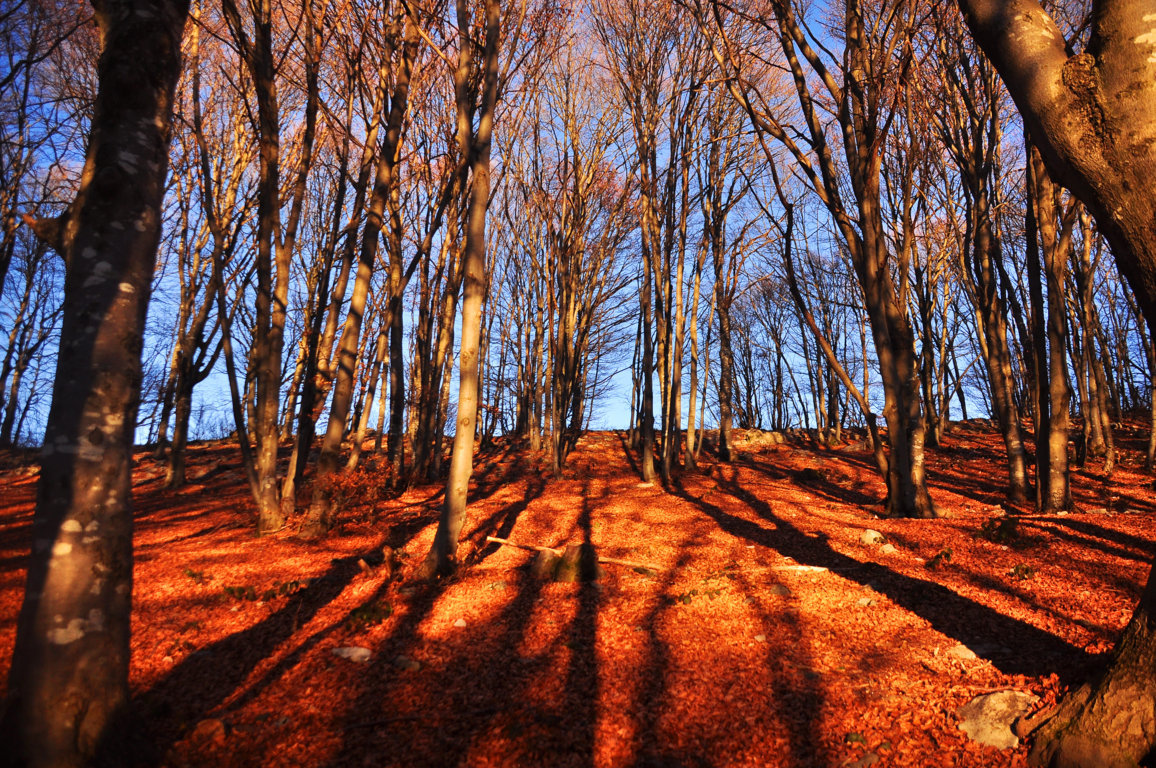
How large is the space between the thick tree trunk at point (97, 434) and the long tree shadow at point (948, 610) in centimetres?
437

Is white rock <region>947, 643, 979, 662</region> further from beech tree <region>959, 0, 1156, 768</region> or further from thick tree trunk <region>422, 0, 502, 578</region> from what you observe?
thick tree trunk <region>422, 0, 502, 578</region>

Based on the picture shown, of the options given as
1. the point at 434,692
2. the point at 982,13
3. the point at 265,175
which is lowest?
the point at 434,692

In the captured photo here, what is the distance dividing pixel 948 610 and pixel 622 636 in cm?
236

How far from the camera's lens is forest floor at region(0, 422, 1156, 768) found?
8.60 feet

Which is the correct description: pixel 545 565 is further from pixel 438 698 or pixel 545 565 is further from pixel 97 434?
pixel 97 434

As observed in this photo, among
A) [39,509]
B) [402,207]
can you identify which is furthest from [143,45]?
[402,207]

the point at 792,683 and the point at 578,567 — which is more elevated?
the point at 578,567

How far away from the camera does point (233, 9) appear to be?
5.71 m

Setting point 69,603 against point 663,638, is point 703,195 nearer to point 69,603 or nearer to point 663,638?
point 663,638

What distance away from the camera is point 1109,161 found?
82.6 inches

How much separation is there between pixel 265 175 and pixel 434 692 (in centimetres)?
600

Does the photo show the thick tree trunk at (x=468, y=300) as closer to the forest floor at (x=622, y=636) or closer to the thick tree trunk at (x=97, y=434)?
the forest floor at (x=622, y=636)

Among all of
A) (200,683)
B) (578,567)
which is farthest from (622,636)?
(200,683)

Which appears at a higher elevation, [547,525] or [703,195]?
[703,195]
